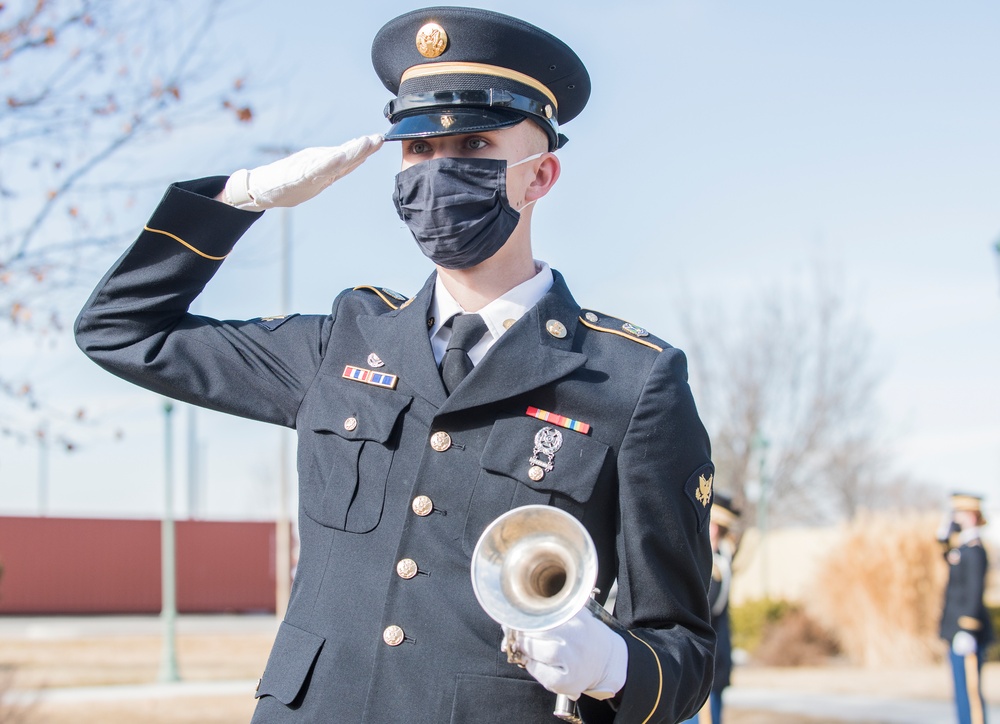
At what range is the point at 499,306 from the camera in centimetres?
255

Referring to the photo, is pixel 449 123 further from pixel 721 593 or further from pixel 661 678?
pixel 721 593

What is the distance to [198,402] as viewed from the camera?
2580mm

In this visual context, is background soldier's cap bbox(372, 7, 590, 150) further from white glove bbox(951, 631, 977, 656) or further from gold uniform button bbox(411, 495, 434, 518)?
white glove bbox(951, 631, 977, 656)

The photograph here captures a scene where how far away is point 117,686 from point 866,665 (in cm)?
1103

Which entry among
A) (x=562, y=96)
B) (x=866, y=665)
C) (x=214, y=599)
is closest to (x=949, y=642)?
(x=866, y=665)

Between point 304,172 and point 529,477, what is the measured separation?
2.57 ft

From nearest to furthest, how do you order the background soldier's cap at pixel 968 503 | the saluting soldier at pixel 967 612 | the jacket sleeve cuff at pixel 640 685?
the jacket sleeve cuff at pixel 640 685 < the saluting soldier at pixel 967 612 < the background soldier's cap at pixel 968 503

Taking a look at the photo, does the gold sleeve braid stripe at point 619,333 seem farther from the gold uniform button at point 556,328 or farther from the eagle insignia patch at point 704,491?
the eagle insignia patch at point 704,491

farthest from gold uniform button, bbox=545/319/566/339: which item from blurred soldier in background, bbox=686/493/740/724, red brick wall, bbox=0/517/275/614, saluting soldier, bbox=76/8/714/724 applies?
red brick wall, bbox=0/517/275/614

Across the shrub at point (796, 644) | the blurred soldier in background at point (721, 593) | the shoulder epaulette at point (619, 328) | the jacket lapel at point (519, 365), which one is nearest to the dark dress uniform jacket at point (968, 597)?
the blurred soldier in background at point (721, 593)

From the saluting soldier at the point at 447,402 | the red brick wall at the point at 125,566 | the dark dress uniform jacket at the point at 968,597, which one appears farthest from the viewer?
the red brick wall at the point at 125,566

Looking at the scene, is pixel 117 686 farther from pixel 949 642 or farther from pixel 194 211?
pixel 194 211

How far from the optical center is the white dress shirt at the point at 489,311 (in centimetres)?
252

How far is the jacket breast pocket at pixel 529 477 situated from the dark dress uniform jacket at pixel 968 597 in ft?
31.3
